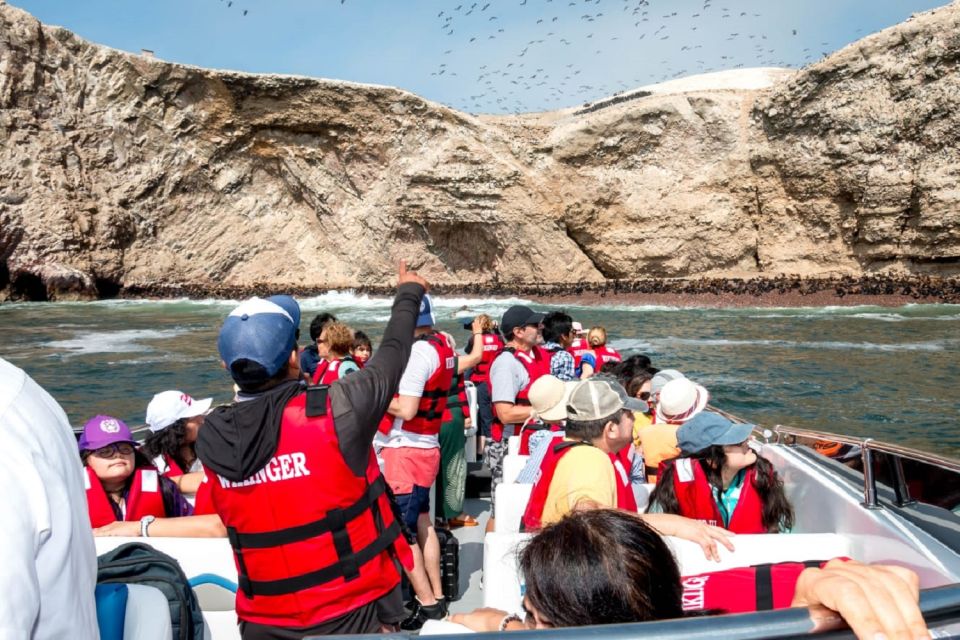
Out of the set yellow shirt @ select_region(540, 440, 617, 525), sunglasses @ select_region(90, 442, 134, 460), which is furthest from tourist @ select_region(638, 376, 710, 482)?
sunglasses @ select_region(90, 442, 134, 460)

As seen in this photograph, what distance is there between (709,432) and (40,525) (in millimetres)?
2583

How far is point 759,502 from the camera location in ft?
9.71

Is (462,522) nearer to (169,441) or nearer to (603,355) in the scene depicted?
(169,441)

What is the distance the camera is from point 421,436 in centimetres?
384

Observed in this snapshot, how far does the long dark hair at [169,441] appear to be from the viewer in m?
3.71

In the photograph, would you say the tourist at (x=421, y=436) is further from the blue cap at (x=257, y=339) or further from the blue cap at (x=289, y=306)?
the blue cap at (x=257, y=339)

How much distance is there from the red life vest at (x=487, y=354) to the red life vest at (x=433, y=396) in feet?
7.08

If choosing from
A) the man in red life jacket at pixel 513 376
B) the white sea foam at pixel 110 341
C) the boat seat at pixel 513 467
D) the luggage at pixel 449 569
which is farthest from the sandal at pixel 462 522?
the white sea foam at pixel 110 341

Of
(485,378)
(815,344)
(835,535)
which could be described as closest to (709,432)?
(835,535)

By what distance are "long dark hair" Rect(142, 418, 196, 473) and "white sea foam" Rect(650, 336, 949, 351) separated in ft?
50.5

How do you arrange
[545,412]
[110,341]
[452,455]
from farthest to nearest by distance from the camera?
[110,341] → [452,455] → [545,412]

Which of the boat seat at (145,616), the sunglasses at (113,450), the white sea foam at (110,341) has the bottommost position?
the white sea foam at (110,341)

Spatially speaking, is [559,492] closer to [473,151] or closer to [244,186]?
[473,151]

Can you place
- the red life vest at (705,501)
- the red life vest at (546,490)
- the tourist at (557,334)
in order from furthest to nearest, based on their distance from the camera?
1. the tourist at (557,334)
2. the red life vest at (705,501)
3. the red life vest at (546,490)
